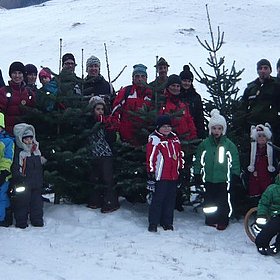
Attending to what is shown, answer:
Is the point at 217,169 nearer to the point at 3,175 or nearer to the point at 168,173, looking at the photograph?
the point at 168,173

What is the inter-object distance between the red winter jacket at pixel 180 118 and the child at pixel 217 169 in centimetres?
37

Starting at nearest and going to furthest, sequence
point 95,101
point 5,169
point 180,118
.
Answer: point 5,169 < point 180,118 < point 95,101

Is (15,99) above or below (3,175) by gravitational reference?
above

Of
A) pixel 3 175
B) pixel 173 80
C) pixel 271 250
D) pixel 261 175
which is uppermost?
pixel 173 80

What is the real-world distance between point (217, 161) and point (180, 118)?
97cm

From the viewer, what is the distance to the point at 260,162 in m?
9.83

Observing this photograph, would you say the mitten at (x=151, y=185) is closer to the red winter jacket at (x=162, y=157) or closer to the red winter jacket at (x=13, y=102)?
the red winter jacket at (x=162, y=157)

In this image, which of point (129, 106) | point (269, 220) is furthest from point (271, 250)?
point (129, 106)

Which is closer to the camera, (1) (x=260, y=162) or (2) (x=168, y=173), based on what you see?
(2) (x=168, y=173)

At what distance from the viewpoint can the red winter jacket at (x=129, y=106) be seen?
1027 cm

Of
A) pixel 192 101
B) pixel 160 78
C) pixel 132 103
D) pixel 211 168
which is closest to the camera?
pixel 211 168

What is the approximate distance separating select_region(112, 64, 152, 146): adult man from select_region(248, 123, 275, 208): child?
1971 mm

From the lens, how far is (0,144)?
30.0 feet

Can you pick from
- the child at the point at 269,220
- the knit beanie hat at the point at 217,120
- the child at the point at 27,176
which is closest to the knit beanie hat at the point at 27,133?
the child at the point at 27,176
